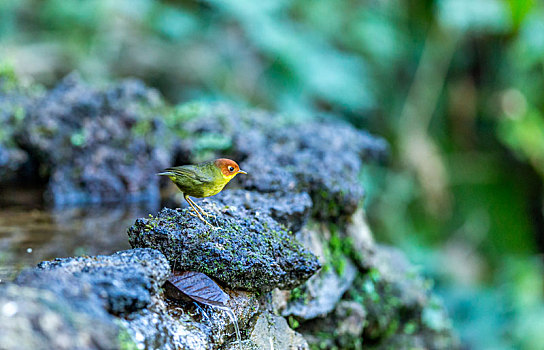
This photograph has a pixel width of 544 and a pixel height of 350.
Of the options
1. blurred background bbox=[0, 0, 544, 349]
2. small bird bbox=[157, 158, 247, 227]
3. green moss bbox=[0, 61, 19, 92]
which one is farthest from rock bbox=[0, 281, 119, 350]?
blurred background bbox=[0, 0, 544, 349]

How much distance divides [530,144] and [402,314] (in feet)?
18.5

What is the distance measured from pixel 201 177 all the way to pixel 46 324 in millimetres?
954

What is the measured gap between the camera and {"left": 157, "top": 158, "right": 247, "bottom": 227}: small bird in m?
2.22

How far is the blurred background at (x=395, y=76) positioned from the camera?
8367 mm

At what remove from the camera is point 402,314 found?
12.5 ft

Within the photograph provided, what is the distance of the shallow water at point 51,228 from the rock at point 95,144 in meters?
0.21

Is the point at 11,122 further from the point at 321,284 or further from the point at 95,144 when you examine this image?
the point at 321,284

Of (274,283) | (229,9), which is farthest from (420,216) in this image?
(274,283)

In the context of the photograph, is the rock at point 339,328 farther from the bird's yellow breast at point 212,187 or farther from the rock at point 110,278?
the rock at point 110,278

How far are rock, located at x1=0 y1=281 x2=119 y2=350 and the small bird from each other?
816 millimetres

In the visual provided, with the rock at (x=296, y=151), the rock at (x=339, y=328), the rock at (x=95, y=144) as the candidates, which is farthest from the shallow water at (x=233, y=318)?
the rock at (x=95, y=144)

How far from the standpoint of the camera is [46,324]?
139 cm

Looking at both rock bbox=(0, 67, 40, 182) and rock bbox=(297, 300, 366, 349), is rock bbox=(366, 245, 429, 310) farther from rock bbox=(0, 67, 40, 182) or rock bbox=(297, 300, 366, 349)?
rock bbox=(0, 67, 40, 182)

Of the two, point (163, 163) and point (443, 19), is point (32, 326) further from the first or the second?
point (443, 19)
